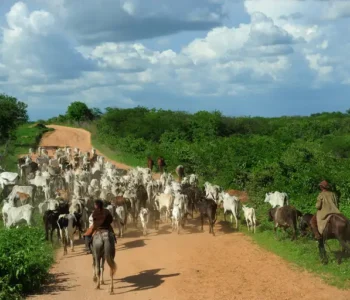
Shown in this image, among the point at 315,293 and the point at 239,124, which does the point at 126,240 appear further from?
the point at 239,124

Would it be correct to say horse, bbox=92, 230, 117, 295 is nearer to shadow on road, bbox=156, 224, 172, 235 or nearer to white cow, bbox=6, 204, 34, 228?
white cow, bbox=6, 204, 34, 228

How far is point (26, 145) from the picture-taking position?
43.3 meters

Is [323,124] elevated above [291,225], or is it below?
above

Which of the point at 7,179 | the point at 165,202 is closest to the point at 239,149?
the point at 165,202

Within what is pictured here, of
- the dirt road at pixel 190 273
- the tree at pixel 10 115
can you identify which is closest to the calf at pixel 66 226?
the dirt road at pixel 190 273

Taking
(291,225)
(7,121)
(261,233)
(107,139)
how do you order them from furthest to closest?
1. (107,139)
2. (7,121)
3. (261,233)
4. (291,225)

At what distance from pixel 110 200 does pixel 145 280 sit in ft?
20.5

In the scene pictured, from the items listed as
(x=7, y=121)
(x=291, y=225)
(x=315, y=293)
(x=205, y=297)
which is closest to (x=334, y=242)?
(x=291, y=225)

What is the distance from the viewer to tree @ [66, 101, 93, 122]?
72.8m

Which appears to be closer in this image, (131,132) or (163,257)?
(163,257)

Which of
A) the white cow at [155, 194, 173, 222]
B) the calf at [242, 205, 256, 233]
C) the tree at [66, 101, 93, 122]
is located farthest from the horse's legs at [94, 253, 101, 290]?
the tree at [66, 101, 93, 122]

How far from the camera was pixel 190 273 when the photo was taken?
42.1 feet

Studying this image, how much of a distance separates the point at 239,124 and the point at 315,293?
1619 inches

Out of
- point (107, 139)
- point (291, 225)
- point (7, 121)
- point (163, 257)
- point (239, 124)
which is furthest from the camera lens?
point (239, 124)
